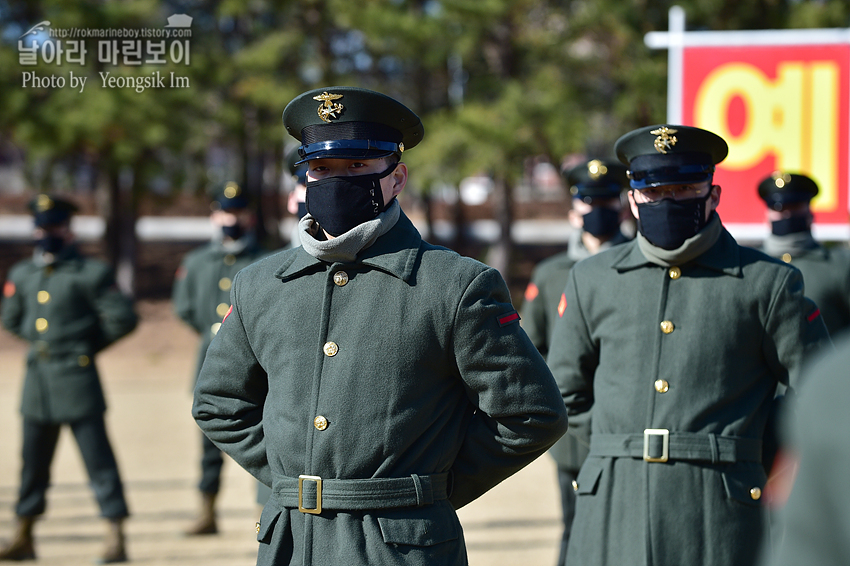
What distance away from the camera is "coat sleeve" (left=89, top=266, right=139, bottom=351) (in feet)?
21.6

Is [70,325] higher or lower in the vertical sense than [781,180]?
lower

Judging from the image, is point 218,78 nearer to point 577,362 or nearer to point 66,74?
point 66,74

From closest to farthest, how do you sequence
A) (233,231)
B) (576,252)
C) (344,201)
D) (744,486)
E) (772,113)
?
(344,201) → (744,486) → (576,252) → (233,231) → (772,113)

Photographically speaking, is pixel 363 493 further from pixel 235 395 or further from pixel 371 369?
pixel 235 395

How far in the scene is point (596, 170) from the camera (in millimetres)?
5691

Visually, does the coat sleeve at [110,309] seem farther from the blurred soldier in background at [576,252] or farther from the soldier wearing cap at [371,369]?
the soldier wearing cap at [371,369]

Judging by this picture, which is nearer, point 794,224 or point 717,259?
point 717,259

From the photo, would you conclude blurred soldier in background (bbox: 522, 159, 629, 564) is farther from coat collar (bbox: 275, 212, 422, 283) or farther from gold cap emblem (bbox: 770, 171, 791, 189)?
coat collar (bbox: 275, 212, 422, 283)

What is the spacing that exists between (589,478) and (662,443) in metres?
0.30

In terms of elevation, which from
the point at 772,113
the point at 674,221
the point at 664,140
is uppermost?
the point at 772,113

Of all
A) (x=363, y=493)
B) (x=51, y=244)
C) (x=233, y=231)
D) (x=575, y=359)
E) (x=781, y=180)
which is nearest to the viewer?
(x=363, y=493)

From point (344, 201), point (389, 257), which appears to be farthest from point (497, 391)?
point (344, 201)

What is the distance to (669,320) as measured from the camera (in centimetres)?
353

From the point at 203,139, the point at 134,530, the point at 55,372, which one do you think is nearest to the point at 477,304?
the point at 55,372
